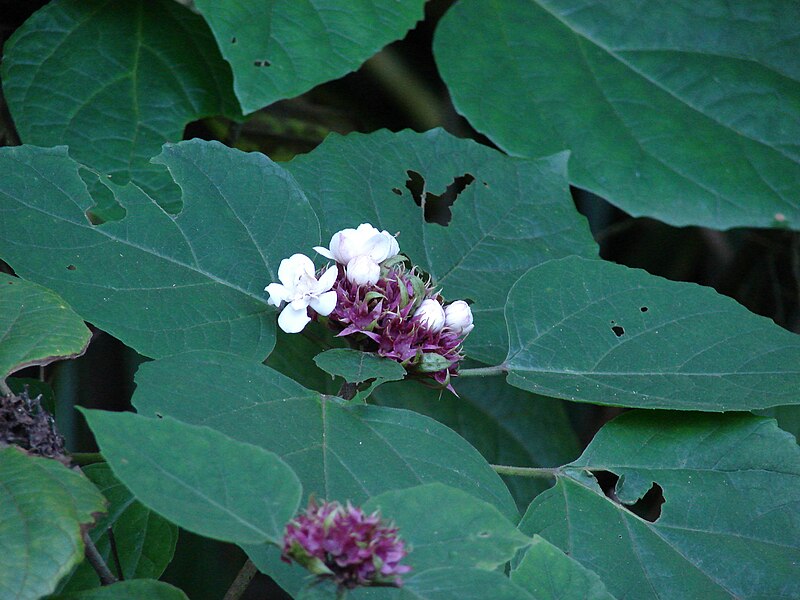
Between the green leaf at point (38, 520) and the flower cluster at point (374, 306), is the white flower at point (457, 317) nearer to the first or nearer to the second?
the flower cluster at point (374, 306)

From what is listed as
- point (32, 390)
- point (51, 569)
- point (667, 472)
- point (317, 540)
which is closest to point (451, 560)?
point (317, 540)

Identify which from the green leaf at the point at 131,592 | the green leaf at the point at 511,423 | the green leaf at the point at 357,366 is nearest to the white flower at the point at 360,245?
the green leaf at the point at 357,366

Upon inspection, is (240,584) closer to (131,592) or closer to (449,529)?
(131,592)

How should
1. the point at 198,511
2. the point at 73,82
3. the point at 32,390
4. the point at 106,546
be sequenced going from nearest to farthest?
the point at 198,511, the point at 106,546, the point at 32,390, the point at 73,82

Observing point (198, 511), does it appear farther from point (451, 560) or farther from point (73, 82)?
point (73, 82)

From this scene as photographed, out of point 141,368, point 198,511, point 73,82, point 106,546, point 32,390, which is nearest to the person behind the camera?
point 198,511

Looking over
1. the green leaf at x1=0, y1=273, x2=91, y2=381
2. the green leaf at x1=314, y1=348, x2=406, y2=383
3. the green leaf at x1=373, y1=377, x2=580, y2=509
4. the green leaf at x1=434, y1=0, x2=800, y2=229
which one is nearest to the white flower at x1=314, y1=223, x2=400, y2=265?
the green leaf at x1=314, y1=348, x2=406, y2=383
